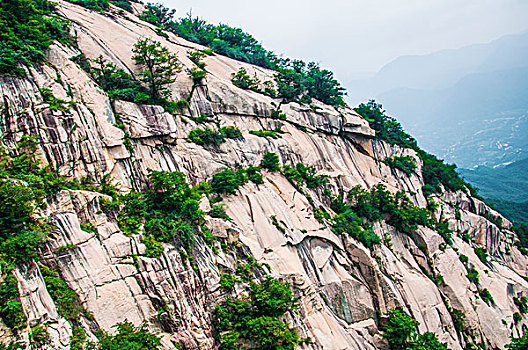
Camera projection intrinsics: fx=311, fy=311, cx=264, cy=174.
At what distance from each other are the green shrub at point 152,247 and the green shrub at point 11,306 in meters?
5.91

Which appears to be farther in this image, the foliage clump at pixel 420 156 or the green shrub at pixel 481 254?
the foliage clump at pixel 420 156

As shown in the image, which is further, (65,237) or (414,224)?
(414,224)

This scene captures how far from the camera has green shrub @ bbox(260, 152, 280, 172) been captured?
91.8 ft

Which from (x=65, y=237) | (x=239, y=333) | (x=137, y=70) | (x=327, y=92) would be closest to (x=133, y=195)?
(x=65, y=237)

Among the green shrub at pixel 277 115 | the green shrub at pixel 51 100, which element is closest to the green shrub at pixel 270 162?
the green shrub at pixel 277 115

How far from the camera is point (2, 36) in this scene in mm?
17156

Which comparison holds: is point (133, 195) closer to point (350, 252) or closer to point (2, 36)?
point (2, 36)

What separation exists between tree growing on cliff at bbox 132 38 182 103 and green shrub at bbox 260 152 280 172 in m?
9.79

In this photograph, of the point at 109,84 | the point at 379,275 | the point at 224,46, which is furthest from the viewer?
the point at 224,46

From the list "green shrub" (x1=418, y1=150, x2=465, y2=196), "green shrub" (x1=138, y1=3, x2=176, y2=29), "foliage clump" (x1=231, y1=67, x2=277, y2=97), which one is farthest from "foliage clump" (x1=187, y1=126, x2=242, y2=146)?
"green shrub" (x1=418, y1=150, x2=465, y2=196)

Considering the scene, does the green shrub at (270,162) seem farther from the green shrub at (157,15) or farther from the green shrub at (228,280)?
the green shrub at (157,15)

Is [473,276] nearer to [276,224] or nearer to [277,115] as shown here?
[276,224]

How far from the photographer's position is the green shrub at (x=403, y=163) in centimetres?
4059

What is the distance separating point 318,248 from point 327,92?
78.9 feet
